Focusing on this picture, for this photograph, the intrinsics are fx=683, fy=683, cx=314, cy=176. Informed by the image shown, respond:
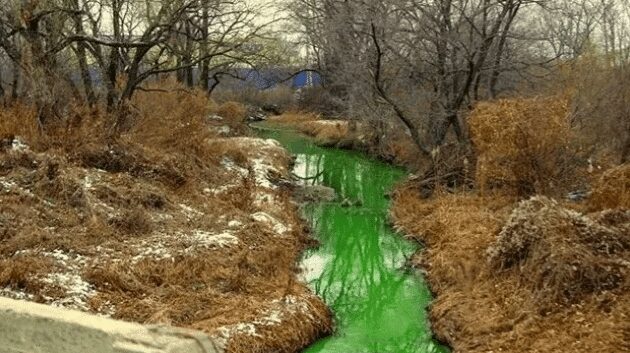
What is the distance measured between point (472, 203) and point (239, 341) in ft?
24.5

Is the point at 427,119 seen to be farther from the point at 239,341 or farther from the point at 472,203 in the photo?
the point at 239,341

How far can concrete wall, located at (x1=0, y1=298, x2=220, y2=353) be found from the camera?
306 centimetres

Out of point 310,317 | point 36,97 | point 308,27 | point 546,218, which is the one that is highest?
point 308,27

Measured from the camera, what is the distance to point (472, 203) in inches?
535

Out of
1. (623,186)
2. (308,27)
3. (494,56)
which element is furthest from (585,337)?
(308,27)

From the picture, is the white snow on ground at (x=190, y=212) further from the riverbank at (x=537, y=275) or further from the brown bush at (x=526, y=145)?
the brown bush at (x=526, y=145)

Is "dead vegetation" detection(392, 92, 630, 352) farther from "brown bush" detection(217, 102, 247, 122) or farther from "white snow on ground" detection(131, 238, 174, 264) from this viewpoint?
"brown bush" detection(217, 102, 247, 122)

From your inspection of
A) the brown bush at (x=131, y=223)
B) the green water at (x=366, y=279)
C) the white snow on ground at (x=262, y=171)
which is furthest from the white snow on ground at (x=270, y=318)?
the white snow on ground at (x=262, y=171)

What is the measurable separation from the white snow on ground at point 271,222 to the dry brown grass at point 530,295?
8.40 ft

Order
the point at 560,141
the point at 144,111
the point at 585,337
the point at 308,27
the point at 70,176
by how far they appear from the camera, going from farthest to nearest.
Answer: the point at 308,27 < the point at 144,111 < the point at 560,141 < the point at 70,176 < the point at 585,337

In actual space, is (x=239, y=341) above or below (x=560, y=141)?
below

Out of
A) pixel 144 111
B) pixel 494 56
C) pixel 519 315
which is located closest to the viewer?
pixel 519 315

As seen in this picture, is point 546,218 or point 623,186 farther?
point 623,186

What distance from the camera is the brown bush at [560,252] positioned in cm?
796
